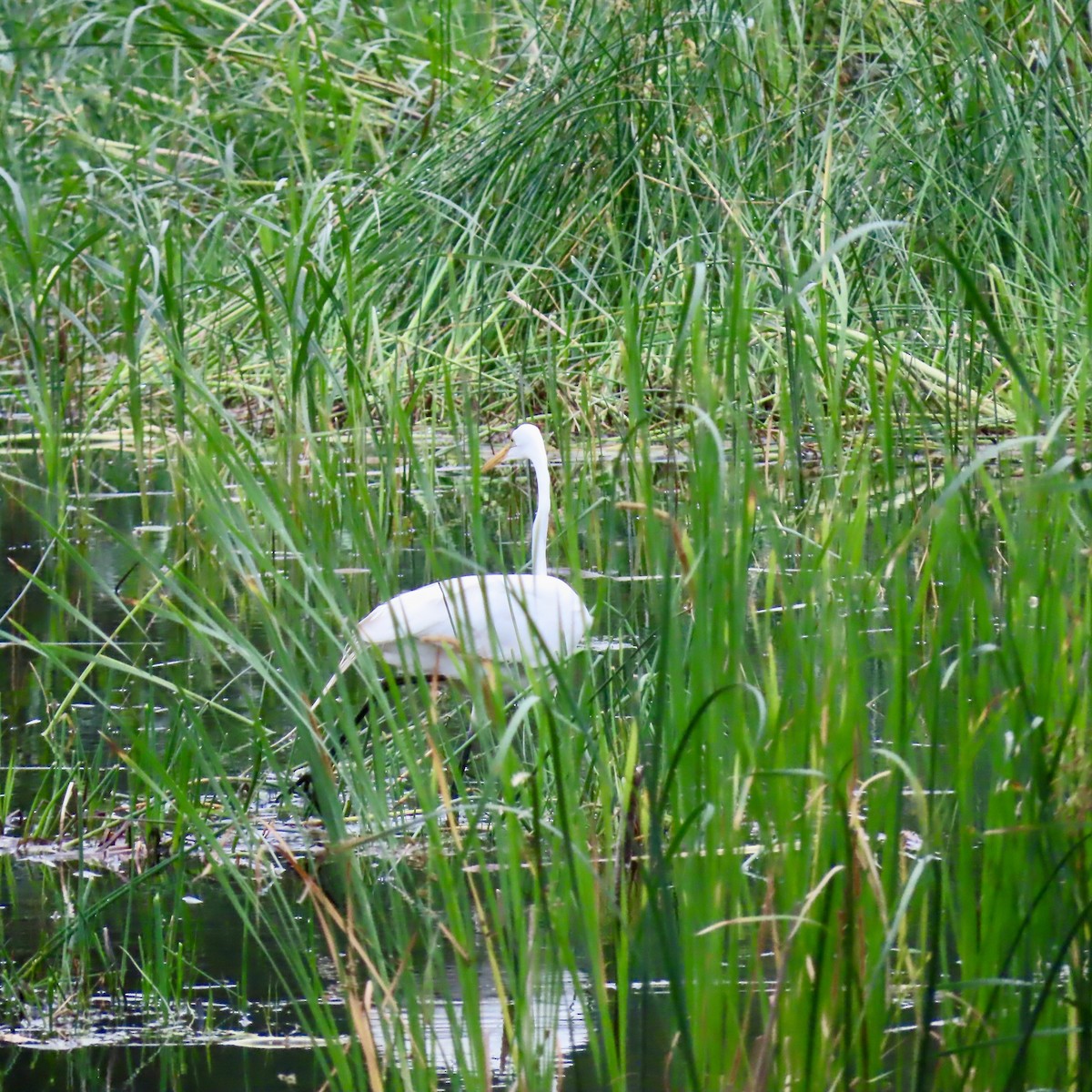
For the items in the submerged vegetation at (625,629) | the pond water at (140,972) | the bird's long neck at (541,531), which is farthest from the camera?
the bird's long neck at (541,531)

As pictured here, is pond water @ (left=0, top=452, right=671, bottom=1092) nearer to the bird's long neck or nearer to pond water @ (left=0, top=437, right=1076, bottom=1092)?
pond water @ (left=0, top=437, right=1076, bottom=1092)

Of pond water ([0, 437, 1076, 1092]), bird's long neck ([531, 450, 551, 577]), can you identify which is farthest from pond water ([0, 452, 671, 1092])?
bird's long neck ([531, 450, 551, 577])

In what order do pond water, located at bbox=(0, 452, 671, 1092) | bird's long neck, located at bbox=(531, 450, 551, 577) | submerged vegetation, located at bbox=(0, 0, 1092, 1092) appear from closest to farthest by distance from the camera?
1. submerged vegetation, located at bbox=(0, 0, 1092, 1092)
2. pond water, located at bbox=(0, 452, 671, 1092)
3. bird's long neck, located at bbox=(531, 450, 551, 577)

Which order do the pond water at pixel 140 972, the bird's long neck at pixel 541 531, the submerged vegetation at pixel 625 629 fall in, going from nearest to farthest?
the submerged vegetation at pixel 625 629
the pond water at pixel 140 972
the bird's long neck at pixel 541 531

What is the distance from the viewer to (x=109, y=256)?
725 centimetres

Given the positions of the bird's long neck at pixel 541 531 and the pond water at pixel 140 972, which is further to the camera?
the bird's long neck at pixel 541 531

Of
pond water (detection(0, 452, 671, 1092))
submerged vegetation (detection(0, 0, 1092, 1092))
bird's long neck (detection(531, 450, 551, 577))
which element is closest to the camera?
submerged vegetation (detection(0, 0, 1092, 1092))

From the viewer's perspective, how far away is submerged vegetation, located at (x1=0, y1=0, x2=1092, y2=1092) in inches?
60.1

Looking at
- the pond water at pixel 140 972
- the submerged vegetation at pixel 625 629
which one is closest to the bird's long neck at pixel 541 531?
the submerged vegetation at pixel 625 629

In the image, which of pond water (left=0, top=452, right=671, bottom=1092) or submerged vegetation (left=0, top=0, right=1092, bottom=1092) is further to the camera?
pond water (left=0, top=452, right=671, bottom=1092)

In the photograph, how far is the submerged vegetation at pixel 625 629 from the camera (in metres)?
1.53

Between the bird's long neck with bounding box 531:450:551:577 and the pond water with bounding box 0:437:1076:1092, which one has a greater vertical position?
the bird's long neck with bounding box 531:450:551:577

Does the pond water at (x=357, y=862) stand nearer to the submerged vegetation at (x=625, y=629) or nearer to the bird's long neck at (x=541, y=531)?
the submerged vegetation at (x=625, y=629)

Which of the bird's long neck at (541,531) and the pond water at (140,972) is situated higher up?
the bird's long neck at (541,531)
